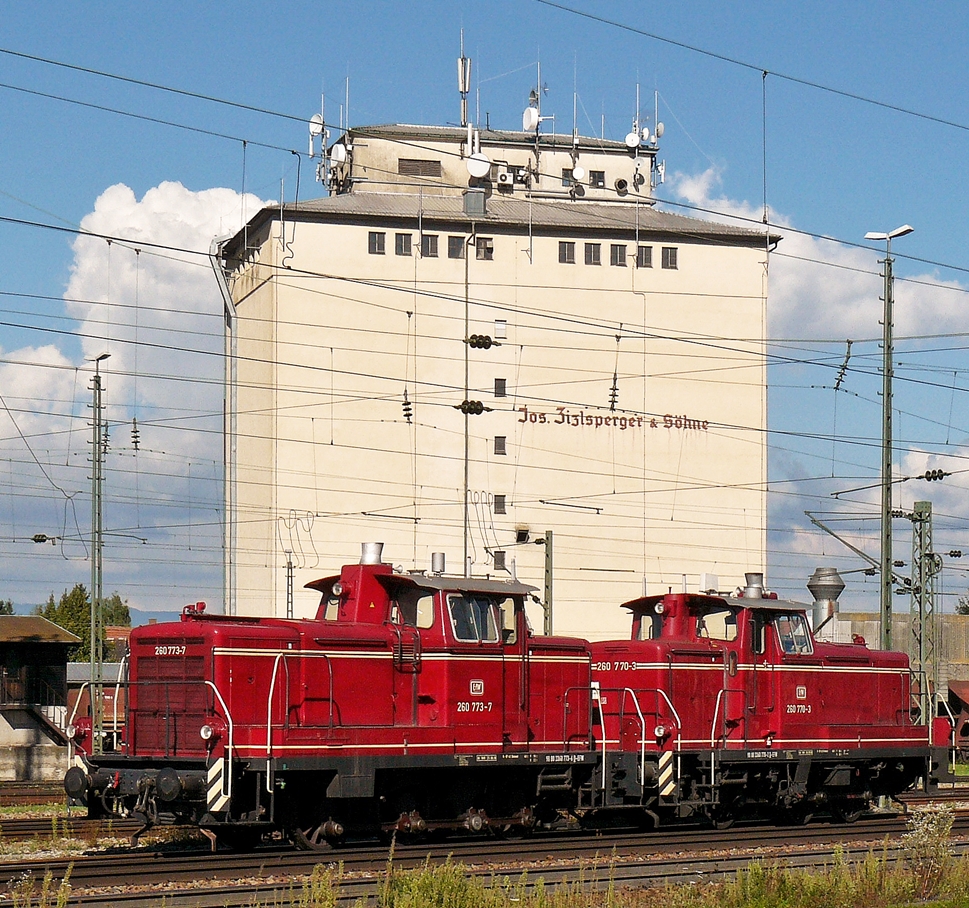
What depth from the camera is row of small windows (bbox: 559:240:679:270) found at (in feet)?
249

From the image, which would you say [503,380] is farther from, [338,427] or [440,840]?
[440,840]

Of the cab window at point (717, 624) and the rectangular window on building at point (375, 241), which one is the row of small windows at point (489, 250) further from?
the cab window at point (717, 624)

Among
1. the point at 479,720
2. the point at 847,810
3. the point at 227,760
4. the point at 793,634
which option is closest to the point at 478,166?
the point at 793,634

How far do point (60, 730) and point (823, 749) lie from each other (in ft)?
98.6

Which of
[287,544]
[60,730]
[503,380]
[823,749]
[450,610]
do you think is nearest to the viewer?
[450,610]

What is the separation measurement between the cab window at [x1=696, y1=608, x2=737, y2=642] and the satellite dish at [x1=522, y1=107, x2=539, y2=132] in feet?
199

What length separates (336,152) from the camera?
78688mm

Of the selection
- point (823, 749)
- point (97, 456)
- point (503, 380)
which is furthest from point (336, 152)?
point (823, 749)

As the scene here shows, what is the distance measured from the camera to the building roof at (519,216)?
2842 inches

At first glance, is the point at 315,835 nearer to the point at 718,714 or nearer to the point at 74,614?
the point at 718,714

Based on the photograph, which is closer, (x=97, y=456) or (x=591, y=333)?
(x=97, y=456)

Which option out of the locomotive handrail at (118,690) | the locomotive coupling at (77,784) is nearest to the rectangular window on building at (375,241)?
the locomotive handrail at (118,690)

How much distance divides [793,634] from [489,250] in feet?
174

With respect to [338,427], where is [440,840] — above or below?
below
